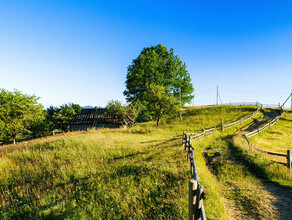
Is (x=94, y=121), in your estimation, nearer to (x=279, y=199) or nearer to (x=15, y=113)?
(x=15, y=113)

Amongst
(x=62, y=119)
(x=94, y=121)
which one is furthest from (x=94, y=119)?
(x=62, y=119)

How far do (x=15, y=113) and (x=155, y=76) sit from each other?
1131 inches

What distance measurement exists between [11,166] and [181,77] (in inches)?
1270

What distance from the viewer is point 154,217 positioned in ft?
14.6

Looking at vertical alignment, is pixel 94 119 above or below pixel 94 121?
above

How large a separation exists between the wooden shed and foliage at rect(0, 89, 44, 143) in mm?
7818

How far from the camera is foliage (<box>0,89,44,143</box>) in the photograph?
27859 millimetres

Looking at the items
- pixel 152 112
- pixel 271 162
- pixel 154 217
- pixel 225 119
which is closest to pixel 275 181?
pixel 271 162

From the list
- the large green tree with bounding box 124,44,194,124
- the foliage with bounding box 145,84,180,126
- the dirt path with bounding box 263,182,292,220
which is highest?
the large green tree with bounding box 124,44,194,124

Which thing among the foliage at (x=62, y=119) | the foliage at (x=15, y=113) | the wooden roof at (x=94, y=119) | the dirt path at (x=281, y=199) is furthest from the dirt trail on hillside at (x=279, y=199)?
the foliage at (x=62, y=119)

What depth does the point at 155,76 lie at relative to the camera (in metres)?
31.1

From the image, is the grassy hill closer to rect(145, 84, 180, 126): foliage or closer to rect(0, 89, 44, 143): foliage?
rect(145, 84, 180, 126): foliage

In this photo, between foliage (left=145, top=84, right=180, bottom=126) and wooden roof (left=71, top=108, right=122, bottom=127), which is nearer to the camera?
foliage (left=145, top=84, right=180, bottom=126)

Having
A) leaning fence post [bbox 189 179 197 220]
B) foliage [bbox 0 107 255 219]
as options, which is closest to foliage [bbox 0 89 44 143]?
foliage [bbox 0 107 255 219]
